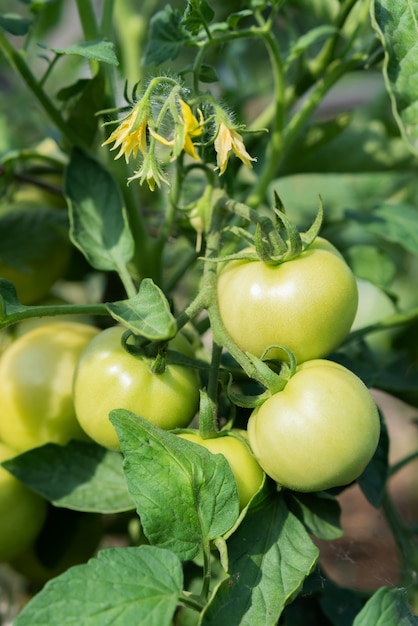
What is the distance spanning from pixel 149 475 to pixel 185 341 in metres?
0.14

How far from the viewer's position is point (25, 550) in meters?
0.73

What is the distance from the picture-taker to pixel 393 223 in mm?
753

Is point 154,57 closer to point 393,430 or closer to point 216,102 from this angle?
point 216,102

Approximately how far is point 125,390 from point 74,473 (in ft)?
0.43

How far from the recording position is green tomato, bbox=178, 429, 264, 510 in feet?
1.60

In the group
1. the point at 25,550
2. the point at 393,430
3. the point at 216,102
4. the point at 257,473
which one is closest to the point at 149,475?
the point at 257,473

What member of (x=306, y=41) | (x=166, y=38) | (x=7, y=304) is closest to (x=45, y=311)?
(x=7, y=304)

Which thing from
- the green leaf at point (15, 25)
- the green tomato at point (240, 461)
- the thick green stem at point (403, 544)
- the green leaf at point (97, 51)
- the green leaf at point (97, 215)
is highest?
the green leaf at point (97, 51)

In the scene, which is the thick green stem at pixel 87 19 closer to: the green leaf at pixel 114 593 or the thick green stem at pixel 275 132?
the thick green stem at pixel 275 132

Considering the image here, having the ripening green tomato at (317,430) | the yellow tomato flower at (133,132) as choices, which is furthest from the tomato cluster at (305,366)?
the yellow tomato flower at (133,132)

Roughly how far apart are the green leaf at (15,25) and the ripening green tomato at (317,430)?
39cm

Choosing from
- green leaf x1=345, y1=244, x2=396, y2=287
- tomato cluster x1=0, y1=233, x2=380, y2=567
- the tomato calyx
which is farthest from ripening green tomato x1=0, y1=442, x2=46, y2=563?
green leaf x1=345, y1=244, x2=396, y2=287

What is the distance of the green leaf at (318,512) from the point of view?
21.5 inches

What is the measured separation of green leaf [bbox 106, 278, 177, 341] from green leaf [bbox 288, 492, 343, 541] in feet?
0.60
